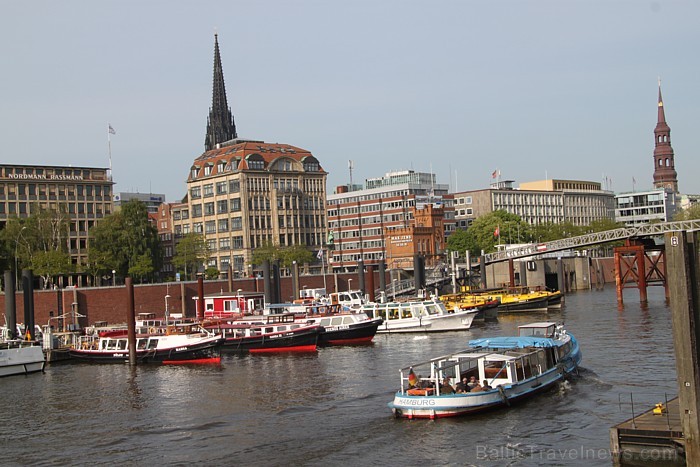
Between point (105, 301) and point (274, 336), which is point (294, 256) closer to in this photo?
point (105, 301)

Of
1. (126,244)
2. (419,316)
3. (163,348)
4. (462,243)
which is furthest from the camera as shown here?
(462,243)

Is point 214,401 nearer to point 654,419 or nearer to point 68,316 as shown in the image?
point 654,419

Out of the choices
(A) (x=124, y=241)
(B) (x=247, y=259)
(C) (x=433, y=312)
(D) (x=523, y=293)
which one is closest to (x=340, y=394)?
(C) (x=433, y=312)

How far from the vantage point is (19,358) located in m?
69.9

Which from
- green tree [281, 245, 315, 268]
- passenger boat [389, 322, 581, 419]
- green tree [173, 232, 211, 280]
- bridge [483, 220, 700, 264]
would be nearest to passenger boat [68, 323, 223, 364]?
passenger boat [389, 322, 581, 419]

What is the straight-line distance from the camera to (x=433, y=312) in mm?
91250

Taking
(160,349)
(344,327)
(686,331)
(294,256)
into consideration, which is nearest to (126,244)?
(294,256)

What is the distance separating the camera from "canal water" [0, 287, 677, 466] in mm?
38656

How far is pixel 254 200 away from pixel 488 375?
5457 inches

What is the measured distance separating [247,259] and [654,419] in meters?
149

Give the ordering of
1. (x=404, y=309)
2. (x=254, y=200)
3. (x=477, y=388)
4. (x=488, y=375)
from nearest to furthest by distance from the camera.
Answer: (x=477, y=388), (x=488, y=375), (x=404, y=309), (x=254, y=200)

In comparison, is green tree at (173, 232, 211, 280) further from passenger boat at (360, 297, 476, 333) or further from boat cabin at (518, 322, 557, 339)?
boat cabin at (518, 322, 557, 339)

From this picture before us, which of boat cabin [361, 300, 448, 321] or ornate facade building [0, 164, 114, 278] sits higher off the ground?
ornate facade building [0, 164, 114, 278]

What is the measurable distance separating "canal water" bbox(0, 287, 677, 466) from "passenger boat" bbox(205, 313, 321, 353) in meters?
4.86
